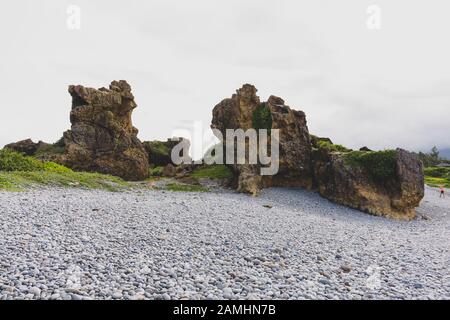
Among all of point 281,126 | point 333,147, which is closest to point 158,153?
point 281,126

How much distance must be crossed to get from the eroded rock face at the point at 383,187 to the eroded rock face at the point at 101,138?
18.1 meters

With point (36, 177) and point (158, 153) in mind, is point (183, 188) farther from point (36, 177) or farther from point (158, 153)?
point (158, 153)

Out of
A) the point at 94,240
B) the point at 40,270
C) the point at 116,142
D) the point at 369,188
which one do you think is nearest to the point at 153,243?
the point at 94,240

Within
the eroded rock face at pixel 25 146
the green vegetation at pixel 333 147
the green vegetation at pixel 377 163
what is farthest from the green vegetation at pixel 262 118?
the eroded rock face at pixel 25 146

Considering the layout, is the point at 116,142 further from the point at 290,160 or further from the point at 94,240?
the point at 94,240

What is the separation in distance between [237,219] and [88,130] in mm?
21409

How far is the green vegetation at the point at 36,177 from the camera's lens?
61.2 ft

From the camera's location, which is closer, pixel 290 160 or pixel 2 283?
pixel 2 283

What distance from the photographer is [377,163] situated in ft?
86.9

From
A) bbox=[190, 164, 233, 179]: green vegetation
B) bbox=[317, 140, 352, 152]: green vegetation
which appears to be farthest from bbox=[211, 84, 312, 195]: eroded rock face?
bbox=[190, 164, 233, 179]: green vegetation

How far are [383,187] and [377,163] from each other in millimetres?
1850

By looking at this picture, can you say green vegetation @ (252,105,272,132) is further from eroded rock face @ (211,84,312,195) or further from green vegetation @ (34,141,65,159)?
green vegetation @ (34,141,65,159)

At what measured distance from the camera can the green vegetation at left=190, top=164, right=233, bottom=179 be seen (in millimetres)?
32503
